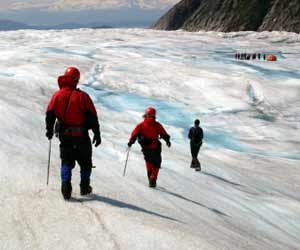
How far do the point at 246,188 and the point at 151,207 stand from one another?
6303 millimetres

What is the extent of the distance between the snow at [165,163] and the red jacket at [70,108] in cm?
104

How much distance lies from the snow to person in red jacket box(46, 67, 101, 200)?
1.98 ft

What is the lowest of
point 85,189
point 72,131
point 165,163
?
point 165,163

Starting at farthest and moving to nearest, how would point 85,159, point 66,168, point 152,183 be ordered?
point 152,183 < point 85,159 < point 66,168

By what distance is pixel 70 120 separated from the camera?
7.02 metres

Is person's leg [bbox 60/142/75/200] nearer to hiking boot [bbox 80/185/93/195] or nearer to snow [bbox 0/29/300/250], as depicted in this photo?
snow [bbox 0/29/300/250]

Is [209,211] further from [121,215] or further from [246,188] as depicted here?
Answer: [246,188]

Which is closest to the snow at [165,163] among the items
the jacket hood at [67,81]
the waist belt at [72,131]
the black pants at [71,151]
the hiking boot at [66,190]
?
the hiking boot at [66,190]

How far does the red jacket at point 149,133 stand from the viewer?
10070 millimetres

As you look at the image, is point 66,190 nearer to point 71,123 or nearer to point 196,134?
point 71,123

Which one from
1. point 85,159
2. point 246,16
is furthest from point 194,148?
point 246,16

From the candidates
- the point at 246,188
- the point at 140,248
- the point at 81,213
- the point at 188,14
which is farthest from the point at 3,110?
the point at 188,14

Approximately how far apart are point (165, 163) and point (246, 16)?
340 ft

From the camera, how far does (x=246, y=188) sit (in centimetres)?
1382
